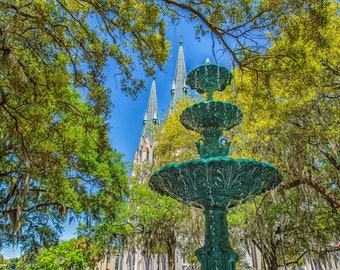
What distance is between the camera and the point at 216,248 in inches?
215

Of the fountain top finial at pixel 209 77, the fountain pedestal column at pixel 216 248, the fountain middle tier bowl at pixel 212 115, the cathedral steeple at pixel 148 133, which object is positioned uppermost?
the cathedral steeple at pixel 148 133

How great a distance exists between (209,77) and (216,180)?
9.33 ft

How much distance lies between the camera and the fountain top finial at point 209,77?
7047 millimetres

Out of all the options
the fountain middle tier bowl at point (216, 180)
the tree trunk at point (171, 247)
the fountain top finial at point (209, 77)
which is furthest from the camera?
the tree trunk at point (171, 247)

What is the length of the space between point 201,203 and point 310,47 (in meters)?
4.54

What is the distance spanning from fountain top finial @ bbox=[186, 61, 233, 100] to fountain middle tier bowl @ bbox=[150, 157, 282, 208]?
2.43 metres

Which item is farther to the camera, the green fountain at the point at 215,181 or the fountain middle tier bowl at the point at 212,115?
the fountain middle tier bowl at the point at 212,115

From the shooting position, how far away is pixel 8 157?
11312 mm

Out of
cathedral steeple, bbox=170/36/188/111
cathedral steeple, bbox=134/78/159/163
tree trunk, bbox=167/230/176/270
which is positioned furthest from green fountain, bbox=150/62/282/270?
cathedral steeple, bbox=134/78/159/163

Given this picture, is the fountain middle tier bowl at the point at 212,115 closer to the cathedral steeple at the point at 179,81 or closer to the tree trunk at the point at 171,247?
the tree trunk at the point at 171,247

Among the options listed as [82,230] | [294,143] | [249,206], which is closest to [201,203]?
[294,143]

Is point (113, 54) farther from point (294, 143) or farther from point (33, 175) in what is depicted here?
point (294, 143)

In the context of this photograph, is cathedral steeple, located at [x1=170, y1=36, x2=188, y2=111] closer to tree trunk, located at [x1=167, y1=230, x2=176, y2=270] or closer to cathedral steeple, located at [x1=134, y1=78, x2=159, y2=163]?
cathedral steeple, located at [x1=134, y1=78, x2=159, y2=163]

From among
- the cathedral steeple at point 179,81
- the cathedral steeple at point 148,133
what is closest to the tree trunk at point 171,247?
the cathedral steeple at point 148,133
